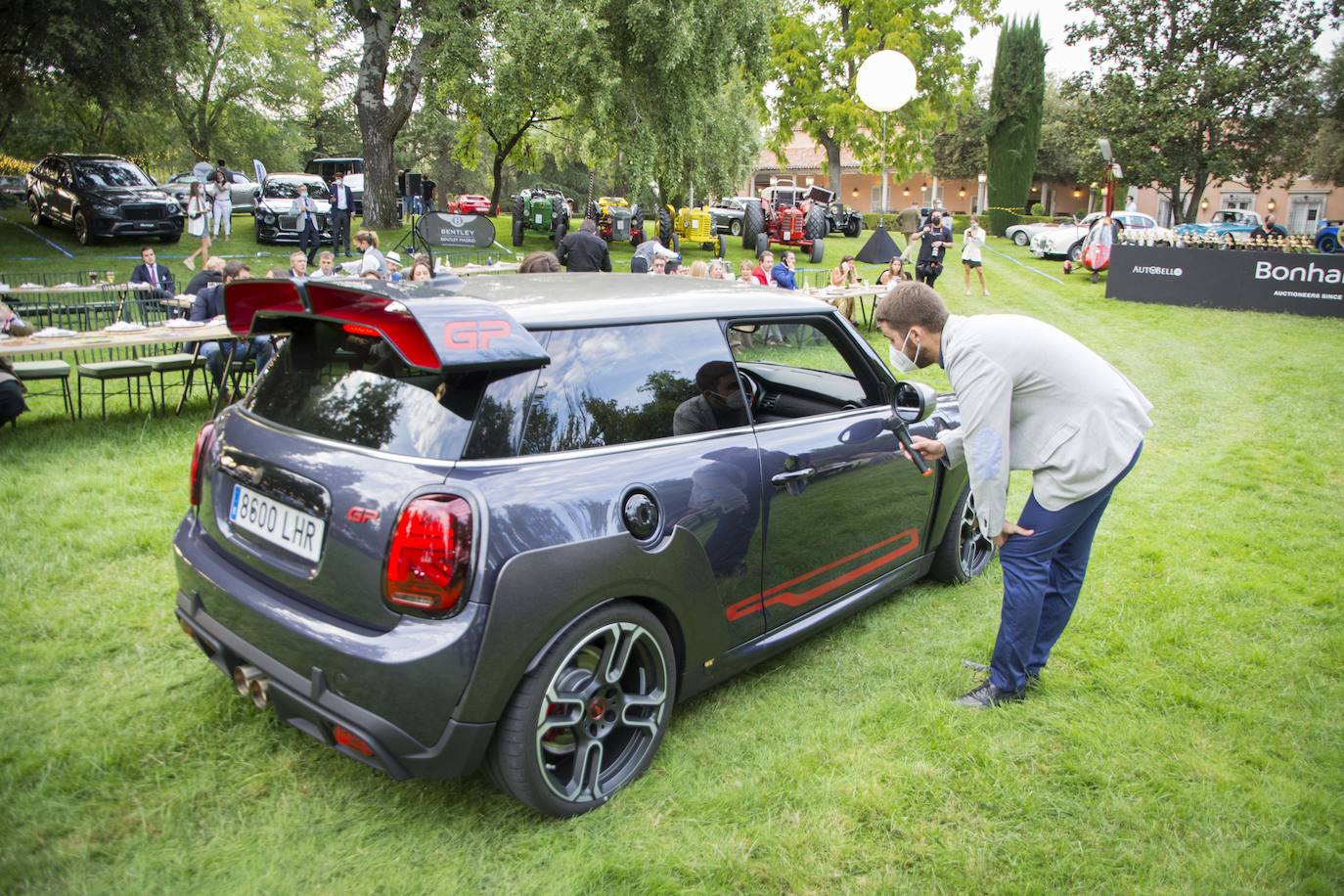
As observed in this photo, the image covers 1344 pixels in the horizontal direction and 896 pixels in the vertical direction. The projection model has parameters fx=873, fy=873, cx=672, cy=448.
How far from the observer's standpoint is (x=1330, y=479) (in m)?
7.03

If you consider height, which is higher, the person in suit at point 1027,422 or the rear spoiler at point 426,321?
the rear spoiler at point 426,321

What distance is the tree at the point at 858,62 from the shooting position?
34.1m

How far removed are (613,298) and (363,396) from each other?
930 millimetres

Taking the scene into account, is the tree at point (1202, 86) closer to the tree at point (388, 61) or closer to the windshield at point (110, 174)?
the tree at point (388, 61)

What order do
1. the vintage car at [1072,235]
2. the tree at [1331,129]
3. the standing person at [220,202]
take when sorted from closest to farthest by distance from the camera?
the standing person at [220,202], the vintage car at [1072,235], the tree at [1331,129]

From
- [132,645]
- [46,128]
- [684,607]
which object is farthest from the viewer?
[46,128]

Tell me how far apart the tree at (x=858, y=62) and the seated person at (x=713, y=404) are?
33.5m

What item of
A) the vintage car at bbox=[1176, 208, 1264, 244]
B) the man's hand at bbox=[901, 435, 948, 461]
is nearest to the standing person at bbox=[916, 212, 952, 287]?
the man's hand at bbox=[901, 435, 948, 461]

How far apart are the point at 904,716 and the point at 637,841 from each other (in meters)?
1.29

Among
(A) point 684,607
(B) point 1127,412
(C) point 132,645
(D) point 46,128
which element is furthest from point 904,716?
(D) point 46,128

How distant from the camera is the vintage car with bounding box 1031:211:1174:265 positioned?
26594 millimetres

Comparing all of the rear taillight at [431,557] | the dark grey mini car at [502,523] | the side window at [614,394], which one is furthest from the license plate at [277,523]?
the side window at [614,394]

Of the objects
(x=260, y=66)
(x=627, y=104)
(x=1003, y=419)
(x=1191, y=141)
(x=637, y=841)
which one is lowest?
(x=637, y=841)

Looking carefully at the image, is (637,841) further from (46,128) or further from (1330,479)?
(46,128)
